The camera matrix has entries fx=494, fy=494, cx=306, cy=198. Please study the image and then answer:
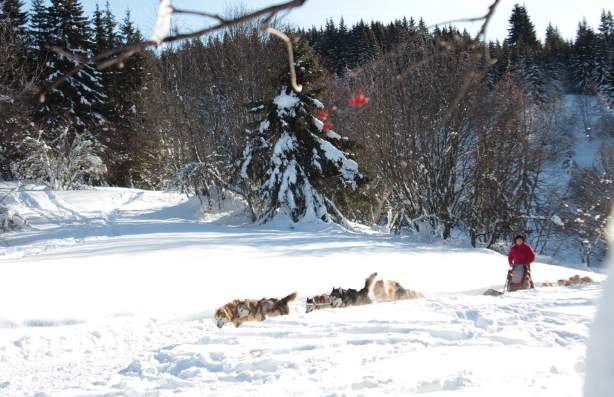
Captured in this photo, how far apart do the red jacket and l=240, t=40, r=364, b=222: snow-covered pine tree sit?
730 cm

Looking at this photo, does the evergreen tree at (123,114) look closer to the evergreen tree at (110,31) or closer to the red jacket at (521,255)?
the evergreen tree at (110,31)

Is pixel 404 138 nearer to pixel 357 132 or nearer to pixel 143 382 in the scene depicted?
pixel 357 132

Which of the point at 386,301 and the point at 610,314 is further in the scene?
the point at 386,301

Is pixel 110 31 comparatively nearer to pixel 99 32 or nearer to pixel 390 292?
pixel 99 32

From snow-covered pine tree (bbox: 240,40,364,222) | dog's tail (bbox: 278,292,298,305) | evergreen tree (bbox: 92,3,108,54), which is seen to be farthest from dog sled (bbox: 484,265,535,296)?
Answer: evergreen tree (bbox: 92,3,108,54)

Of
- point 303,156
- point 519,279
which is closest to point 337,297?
point 519,279

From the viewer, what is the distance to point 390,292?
7.73m

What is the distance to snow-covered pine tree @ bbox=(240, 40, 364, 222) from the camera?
609 inches

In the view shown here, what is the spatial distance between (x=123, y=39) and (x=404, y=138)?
24739 millimetres

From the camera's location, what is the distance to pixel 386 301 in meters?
7.56

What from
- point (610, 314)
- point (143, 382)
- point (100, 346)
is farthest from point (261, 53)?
point (610, 314)

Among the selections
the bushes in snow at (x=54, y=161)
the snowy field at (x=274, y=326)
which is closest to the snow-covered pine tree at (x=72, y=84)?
the bushes in snow at (x=54, y=161)

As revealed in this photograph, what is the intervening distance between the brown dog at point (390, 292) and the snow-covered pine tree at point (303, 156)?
7836 millimetres

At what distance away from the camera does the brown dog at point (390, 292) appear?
7.70m
